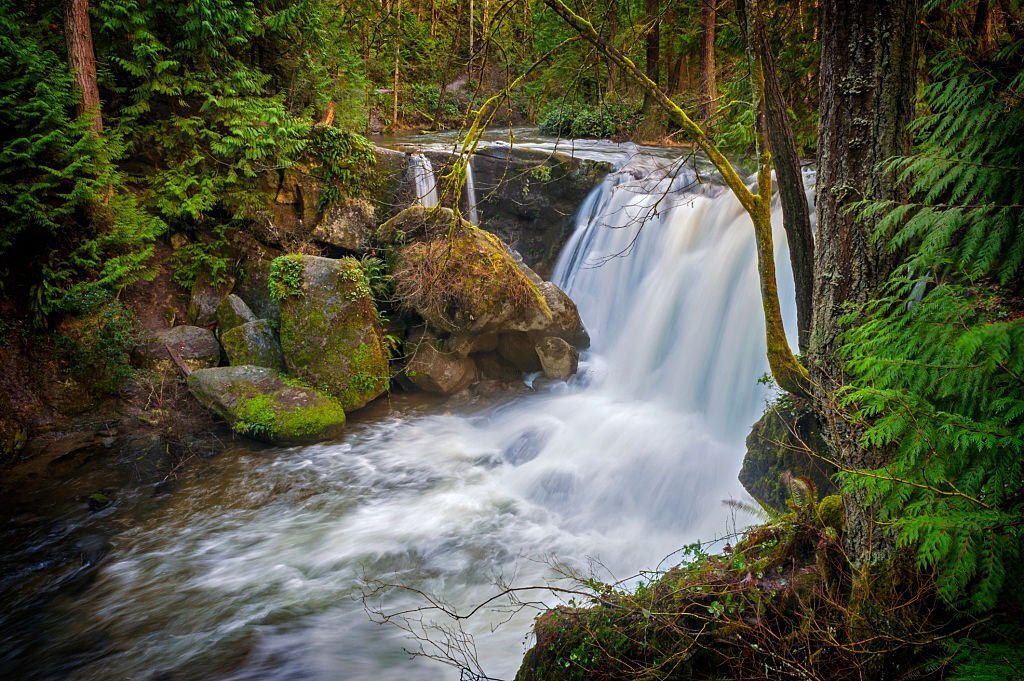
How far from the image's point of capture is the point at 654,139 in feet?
48.9

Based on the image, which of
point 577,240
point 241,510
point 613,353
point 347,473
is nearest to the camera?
point 241,510

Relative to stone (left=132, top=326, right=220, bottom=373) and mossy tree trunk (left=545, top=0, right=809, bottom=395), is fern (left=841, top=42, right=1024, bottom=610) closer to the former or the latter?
mossy tree trunk (left=545, top=0, right=809, bottom=395)

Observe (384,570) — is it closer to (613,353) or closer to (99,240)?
(613,353)

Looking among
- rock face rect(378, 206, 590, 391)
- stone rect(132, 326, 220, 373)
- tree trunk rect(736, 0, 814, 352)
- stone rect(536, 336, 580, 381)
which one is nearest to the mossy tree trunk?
tree trunk rect(736, 0, 814, 352)

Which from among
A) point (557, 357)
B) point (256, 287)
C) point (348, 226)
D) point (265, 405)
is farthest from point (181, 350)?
point (557, 357)

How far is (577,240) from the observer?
37.9 feet

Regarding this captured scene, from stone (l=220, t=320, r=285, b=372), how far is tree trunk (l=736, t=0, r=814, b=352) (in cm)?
719

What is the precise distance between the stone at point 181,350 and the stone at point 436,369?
10.1 ft

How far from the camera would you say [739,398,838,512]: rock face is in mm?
4397

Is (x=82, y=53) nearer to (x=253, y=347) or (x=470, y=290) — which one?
(x=253, y=347)

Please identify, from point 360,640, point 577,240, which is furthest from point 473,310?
point 360,640

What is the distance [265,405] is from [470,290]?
3.44m

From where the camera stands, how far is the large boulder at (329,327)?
828cm

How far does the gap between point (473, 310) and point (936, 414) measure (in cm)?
705
